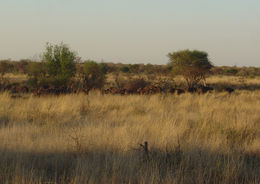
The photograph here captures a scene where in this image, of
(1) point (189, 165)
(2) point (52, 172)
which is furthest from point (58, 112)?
(1) point (189, 165)

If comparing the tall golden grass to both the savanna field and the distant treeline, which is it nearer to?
the savanna field

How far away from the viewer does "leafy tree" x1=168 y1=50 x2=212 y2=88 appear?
21344mm

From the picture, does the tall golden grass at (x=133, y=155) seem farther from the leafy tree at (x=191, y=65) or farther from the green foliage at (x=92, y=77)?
the leafy tree at (x=191, y=65)

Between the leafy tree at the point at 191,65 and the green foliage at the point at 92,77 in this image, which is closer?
the green foliage at the point at 92,77

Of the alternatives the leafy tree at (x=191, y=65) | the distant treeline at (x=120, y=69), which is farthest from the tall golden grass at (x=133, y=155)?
the leafy tree at (x=191, y=65)

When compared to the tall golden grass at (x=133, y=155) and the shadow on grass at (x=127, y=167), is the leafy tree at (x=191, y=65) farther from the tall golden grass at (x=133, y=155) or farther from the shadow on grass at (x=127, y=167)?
the shadow on grass at (x=127, y=167)

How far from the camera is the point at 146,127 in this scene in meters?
6.27

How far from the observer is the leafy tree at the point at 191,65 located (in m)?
21.3

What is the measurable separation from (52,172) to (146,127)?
9.38ft

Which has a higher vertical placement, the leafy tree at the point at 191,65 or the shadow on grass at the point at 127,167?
the leafy tree at the point at 191,65

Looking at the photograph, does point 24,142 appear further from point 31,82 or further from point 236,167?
point 31,82

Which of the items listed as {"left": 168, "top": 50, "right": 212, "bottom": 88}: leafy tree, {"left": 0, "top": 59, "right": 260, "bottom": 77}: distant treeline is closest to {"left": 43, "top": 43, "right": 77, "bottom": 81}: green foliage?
{"left": 0, "top": 59, "right": 260, "bottom": 77}: distant treeline

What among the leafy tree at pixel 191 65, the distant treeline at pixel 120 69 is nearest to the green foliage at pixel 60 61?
the distant treeline at pixel 120 69

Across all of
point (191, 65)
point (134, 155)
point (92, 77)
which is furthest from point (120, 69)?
point (134, 155)
